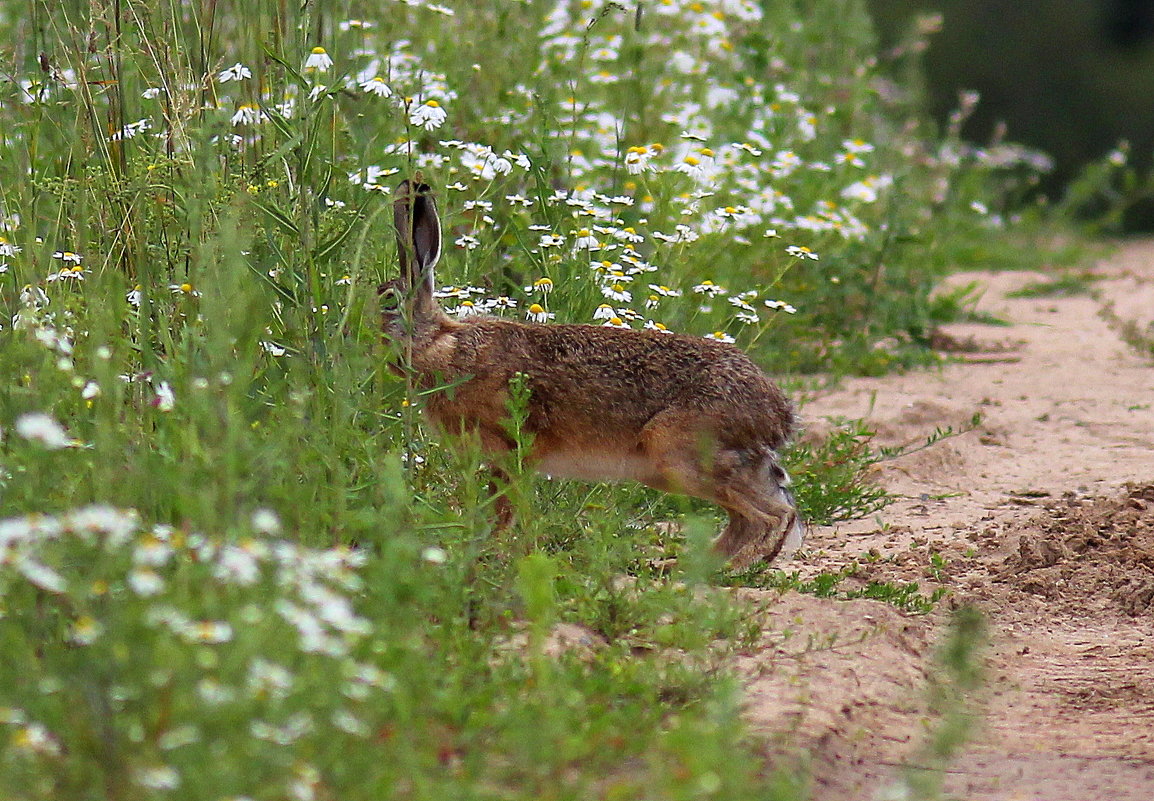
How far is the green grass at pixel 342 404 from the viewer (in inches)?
114

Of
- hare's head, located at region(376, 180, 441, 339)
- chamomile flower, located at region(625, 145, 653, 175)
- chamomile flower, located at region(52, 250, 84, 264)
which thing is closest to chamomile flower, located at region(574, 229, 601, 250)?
chamomile flower, located at region(625, 145, 653, 175)

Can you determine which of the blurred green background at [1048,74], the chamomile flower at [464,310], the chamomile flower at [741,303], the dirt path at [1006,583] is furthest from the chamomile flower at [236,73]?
the blurred green background at [1048,74]

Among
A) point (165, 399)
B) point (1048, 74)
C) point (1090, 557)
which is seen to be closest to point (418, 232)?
point (165, 399)

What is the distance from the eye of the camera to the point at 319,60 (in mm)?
5371

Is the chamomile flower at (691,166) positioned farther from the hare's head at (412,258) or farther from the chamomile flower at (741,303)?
the hare's head at (412,258)

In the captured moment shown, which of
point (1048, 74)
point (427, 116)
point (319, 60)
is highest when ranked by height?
point (319, 60)

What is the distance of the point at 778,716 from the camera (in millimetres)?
3926

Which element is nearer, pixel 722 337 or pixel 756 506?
pixel 756 506

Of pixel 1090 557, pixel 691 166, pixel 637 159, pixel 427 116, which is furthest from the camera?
pixel 691 166

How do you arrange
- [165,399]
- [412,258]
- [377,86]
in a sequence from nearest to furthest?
[165,399] < [412,258] < [377,86]

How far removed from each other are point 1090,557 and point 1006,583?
0.41 m

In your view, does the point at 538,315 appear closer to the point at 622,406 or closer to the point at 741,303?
the point at 622,406

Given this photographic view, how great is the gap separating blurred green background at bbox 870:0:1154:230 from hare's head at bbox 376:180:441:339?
66.0 ft

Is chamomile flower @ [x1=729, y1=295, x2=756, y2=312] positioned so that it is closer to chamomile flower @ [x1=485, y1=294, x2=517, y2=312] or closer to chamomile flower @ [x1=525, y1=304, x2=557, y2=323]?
chamomile flower @ [x1=525, y1=304, x2=557, y2=323]
